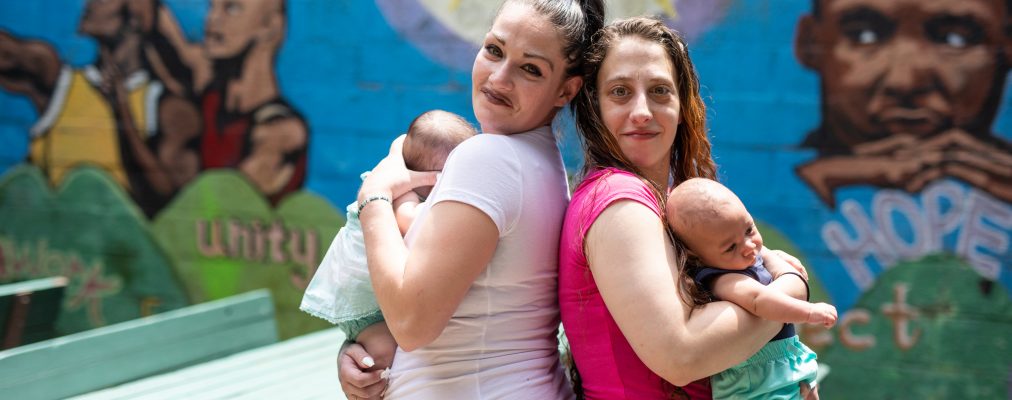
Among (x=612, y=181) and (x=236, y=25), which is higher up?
(x=612, y=181)

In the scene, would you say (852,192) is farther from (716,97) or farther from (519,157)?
(519,157)

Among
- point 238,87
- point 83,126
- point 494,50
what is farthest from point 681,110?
point 83,126

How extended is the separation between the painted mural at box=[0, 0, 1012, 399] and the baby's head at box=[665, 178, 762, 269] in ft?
1.46

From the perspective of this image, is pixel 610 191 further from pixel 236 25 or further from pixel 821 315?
pixel 236 25

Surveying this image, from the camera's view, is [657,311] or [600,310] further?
[600,310]

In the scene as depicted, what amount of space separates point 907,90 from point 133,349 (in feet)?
9.42

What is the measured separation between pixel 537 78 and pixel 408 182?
13.9 inches

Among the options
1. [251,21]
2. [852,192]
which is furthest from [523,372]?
[251,21]

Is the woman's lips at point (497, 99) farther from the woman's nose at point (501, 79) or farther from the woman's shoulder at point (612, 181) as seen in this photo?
the woman's shoulder at point (612, 181)

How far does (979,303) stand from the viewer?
146 inches

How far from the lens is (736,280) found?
1800 millimetres

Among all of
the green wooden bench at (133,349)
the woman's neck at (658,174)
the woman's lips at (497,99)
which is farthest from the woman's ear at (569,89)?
the green wooden bench at (133,349)

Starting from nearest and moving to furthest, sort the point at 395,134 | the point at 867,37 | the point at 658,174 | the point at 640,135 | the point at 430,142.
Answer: the point at 640,135, the point at 658,174, the point at 430,142, the point at 867,37, the point at 395,134

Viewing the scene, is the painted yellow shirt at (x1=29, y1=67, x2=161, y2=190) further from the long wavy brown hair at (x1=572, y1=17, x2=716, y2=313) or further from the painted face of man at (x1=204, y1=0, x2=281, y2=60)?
the long wavy brown hair at (x1=572, y1=17, x2=716, y2=313)
